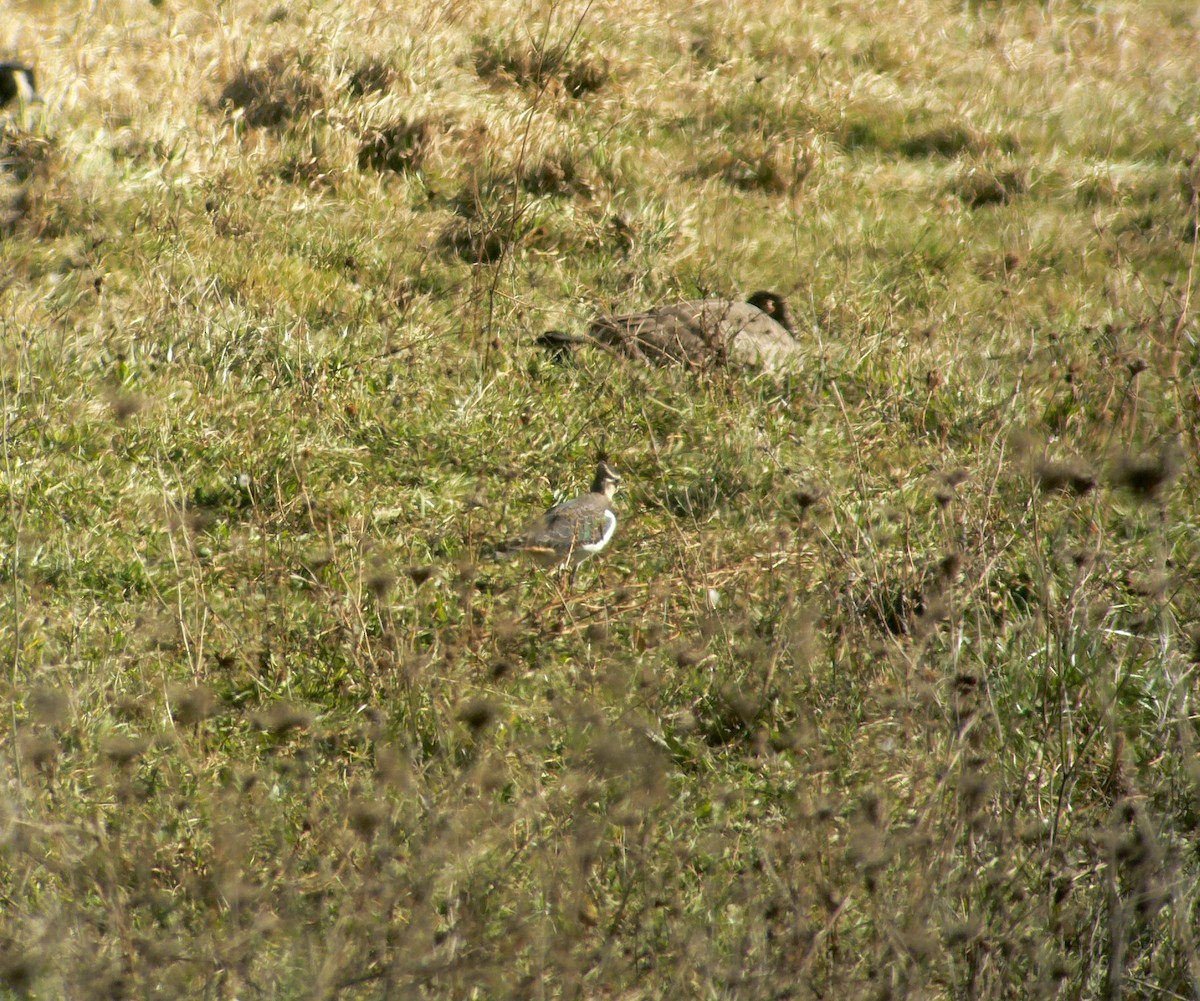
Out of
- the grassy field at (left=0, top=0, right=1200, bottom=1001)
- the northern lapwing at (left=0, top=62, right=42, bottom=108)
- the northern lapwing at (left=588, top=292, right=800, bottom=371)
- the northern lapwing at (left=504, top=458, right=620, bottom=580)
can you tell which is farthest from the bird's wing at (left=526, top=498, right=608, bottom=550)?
the northern lapwing at (left=0, top=62, right=42, bottom=108)

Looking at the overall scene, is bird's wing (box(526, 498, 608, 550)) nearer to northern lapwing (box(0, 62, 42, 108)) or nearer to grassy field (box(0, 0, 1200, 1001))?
grassy field (box(0, 0, 1200, 1001))

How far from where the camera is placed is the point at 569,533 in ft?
15.6

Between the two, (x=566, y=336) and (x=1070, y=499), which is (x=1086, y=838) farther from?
(x=566, y=336)

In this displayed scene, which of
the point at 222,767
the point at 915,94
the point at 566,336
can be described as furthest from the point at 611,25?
the point at 222,767

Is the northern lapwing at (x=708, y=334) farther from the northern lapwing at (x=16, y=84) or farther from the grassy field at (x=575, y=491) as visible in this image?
the northern lapwing at (x=16, y=84)

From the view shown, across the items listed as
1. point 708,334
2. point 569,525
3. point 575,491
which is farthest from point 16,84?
point 569,525

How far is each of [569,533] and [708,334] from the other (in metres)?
1.72

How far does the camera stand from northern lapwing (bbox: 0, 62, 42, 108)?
7906 mm

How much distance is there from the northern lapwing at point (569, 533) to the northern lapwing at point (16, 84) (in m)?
5.09

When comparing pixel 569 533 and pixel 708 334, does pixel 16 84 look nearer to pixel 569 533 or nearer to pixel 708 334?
pixel 708 334

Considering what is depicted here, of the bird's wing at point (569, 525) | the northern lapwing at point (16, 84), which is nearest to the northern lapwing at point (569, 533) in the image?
the bird's wing at point (569, 525)

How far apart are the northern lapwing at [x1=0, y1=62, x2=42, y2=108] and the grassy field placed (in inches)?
9.8

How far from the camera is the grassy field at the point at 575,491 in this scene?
2699mm

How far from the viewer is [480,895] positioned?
9.00 feet
